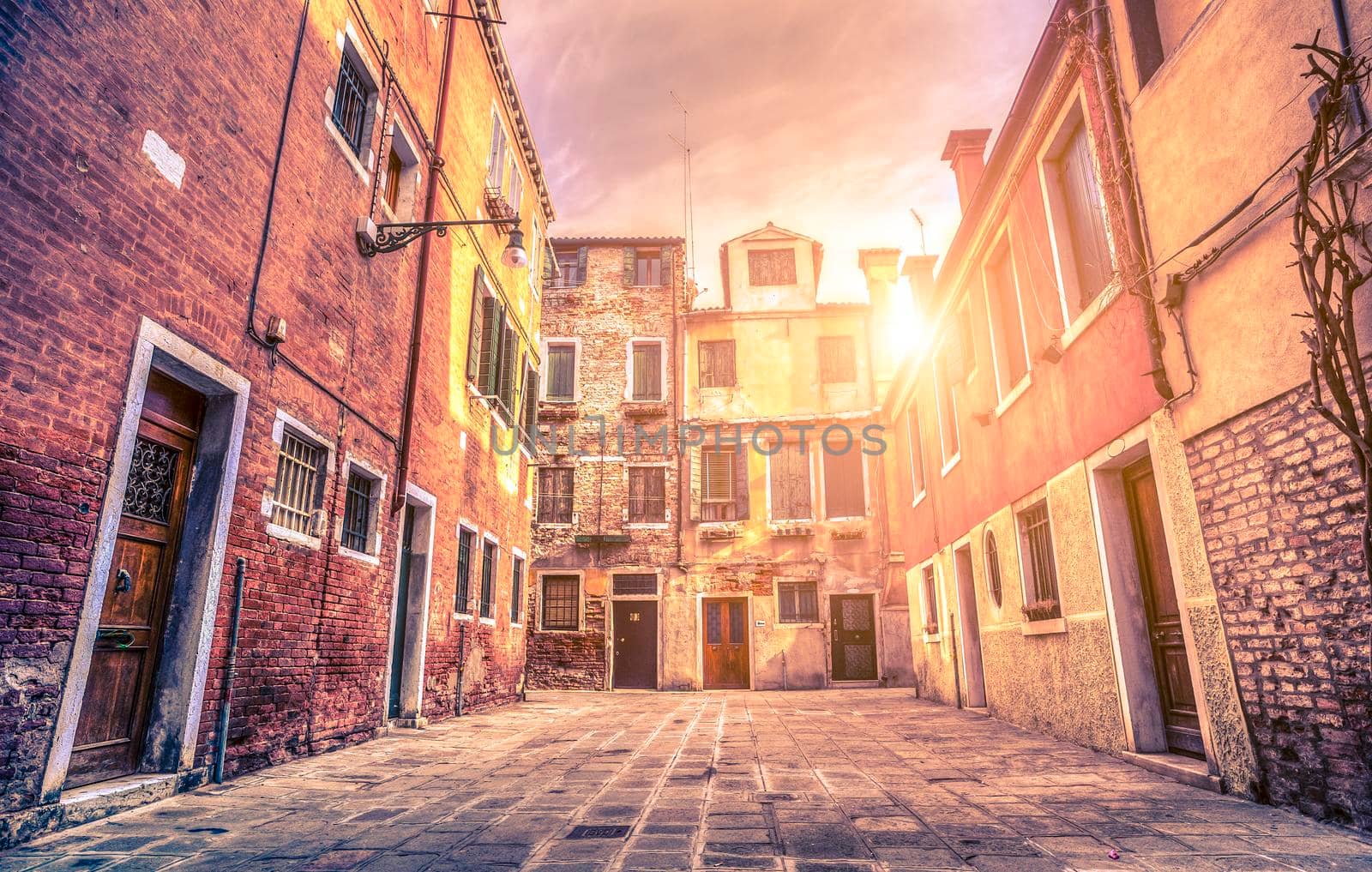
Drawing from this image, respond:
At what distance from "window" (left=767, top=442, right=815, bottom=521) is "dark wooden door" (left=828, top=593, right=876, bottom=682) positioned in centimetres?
229

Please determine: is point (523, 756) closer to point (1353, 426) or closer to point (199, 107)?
point (199, 107)

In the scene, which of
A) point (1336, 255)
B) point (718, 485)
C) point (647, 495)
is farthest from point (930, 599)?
point (1336, 255)

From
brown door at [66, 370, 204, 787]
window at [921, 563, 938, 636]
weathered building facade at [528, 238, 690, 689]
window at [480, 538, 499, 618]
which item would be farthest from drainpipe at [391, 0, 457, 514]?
weathered building facade at [528, 238, 690, 689]

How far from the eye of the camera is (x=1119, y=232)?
5.45m

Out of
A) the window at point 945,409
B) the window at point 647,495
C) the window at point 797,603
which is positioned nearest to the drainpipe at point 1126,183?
the window at point 945,409

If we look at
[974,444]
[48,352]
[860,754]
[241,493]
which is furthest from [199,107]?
[974,444]

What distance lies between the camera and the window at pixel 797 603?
59.6ft

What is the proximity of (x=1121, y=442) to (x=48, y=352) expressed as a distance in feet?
22.0

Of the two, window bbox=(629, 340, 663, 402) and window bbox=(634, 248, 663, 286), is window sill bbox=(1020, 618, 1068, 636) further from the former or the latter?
window bbox=(634, 248, 663, 286)

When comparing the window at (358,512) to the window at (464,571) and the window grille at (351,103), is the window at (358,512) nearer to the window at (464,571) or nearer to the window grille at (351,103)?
the window at (464,571)

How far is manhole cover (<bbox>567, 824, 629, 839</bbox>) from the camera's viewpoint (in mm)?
3441

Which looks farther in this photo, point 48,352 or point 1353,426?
point 48,352

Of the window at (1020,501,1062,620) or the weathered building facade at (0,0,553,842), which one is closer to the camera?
the weathered building facade at (0,0,553,842)

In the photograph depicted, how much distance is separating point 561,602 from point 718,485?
16.2 ft
